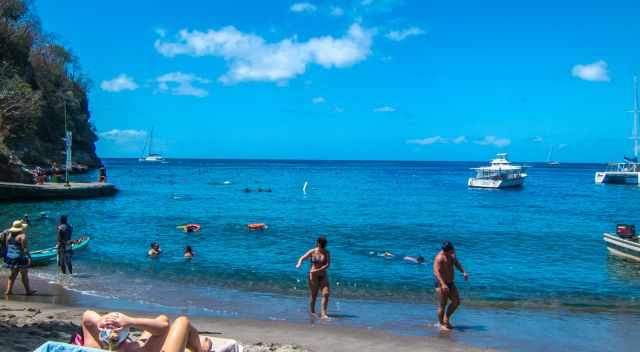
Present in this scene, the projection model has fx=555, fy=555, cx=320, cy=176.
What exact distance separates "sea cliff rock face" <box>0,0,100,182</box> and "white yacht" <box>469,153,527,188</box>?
180 feet

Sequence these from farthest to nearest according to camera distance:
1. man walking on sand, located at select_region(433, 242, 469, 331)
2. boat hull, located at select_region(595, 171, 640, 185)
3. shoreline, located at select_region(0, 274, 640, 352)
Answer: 1. boat hull, located at select_region(595, 171, 640, 185)
2. man walking on sand, located at select_region(433, 242, 469, 331)
3. shoreline, located at select_region(0, 274, 640, 352)

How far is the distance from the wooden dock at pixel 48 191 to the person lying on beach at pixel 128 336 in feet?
135

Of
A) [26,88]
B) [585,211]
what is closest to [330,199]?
[585,211]

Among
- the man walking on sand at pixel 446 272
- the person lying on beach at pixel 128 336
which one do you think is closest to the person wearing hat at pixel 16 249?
the person lying on beach at pixel 128 336

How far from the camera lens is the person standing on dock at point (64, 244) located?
52.6 ft

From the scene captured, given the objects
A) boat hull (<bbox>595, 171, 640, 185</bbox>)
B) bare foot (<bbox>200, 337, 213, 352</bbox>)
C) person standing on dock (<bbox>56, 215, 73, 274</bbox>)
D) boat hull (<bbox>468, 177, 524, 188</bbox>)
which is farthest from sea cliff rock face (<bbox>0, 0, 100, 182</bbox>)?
boat hull (<bbox>595, 171, 640, 185</bbox>)

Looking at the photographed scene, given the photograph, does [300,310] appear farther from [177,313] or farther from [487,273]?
[487,273]

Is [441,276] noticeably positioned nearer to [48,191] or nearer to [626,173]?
[48,191]

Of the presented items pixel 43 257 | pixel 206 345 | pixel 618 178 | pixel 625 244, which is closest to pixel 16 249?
pixel 43 257

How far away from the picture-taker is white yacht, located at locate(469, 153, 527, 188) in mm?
77750

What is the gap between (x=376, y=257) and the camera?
22938mm

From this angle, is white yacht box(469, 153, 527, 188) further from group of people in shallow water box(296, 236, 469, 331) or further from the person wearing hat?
the person wearing hat

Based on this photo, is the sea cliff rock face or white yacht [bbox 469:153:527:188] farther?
white yacht [bbox 469:153:527:188]

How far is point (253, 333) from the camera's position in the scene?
10570mm
